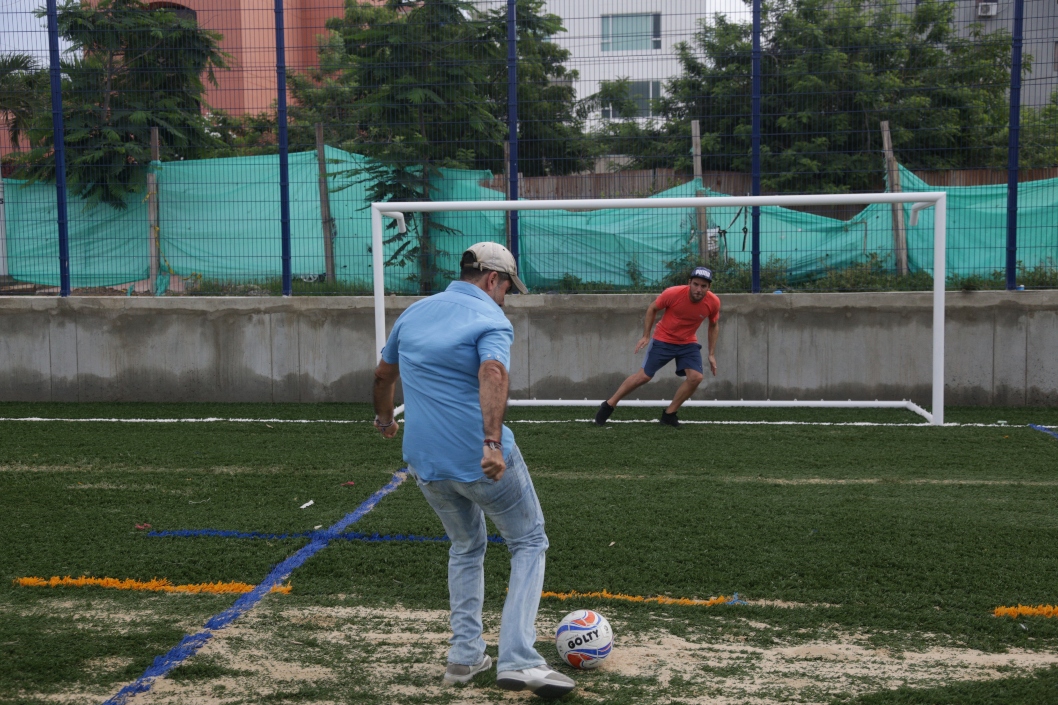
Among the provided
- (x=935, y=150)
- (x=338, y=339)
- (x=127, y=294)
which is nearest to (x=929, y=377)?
(x=935, y=150)

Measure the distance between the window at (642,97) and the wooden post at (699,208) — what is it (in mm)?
513

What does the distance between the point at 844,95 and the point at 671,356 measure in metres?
3.68

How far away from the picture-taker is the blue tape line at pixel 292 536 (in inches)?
235

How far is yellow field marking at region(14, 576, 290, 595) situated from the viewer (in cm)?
509

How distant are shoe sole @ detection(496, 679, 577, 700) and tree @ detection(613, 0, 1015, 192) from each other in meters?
8.44

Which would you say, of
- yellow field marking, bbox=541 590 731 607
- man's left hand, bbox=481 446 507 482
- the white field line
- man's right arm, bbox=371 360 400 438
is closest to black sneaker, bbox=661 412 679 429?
the white field line

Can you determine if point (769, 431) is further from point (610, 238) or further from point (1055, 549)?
point (1055, 549)

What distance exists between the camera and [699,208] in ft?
37.3

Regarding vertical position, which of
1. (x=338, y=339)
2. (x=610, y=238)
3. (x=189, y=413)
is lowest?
(x=189, y=413)

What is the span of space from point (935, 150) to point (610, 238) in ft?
12.0

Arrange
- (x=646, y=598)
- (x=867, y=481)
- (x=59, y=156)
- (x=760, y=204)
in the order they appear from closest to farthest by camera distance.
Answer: (x=646, y=598) < (x=867, y=481) < (x=760, y=204) < (x=59, y=156)

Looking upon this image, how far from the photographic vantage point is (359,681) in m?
4.03

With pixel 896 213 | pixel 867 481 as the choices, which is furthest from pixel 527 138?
pixel 867 481

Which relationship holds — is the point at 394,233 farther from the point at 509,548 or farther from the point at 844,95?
the point at 509,548
